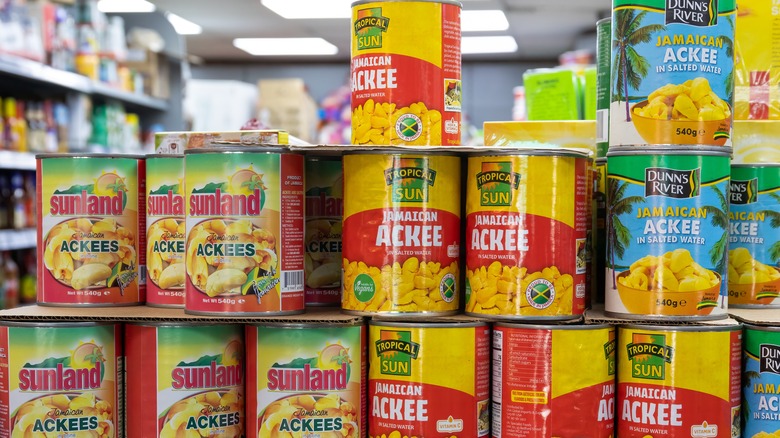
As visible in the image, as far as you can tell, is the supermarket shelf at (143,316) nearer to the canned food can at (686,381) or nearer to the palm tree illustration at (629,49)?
the canned food can at (686,381)

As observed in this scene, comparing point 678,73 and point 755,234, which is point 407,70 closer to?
point 678,73

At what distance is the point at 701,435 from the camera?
1.68m

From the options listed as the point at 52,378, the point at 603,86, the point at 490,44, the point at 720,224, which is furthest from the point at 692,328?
the point at 490,44

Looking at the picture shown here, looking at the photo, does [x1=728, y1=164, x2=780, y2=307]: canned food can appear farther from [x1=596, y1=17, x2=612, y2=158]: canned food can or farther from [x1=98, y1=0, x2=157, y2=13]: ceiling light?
[x1=98, y1=0, x2=157, y2=13]: ceiling light

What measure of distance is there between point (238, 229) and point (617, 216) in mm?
765

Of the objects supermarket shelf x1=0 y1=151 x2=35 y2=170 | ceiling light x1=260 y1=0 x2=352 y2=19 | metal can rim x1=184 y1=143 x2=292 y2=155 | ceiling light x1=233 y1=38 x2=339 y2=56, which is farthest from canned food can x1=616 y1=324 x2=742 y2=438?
ceiling light x1=233 y1=38 x2=339 y2=56

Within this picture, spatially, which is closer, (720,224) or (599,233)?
(720,224)

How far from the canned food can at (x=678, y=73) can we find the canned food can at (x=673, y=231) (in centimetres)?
7

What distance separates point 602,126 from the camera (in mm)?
2078

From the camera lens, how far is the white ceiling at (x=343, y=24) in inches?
247

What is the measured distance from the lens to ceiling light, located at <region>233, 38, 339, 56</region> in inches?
316

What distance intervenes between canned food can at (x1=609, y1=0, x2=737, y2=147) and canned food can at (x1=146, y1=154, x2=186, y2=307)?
952mm

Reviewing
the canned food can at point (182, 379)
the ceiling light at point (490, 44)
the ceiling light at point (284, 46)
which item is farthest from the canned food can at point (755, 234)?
the ceiling light at point (284, 46)

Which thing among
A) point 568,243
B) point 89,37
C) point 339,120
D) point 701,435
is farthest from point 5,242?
point 339,120
